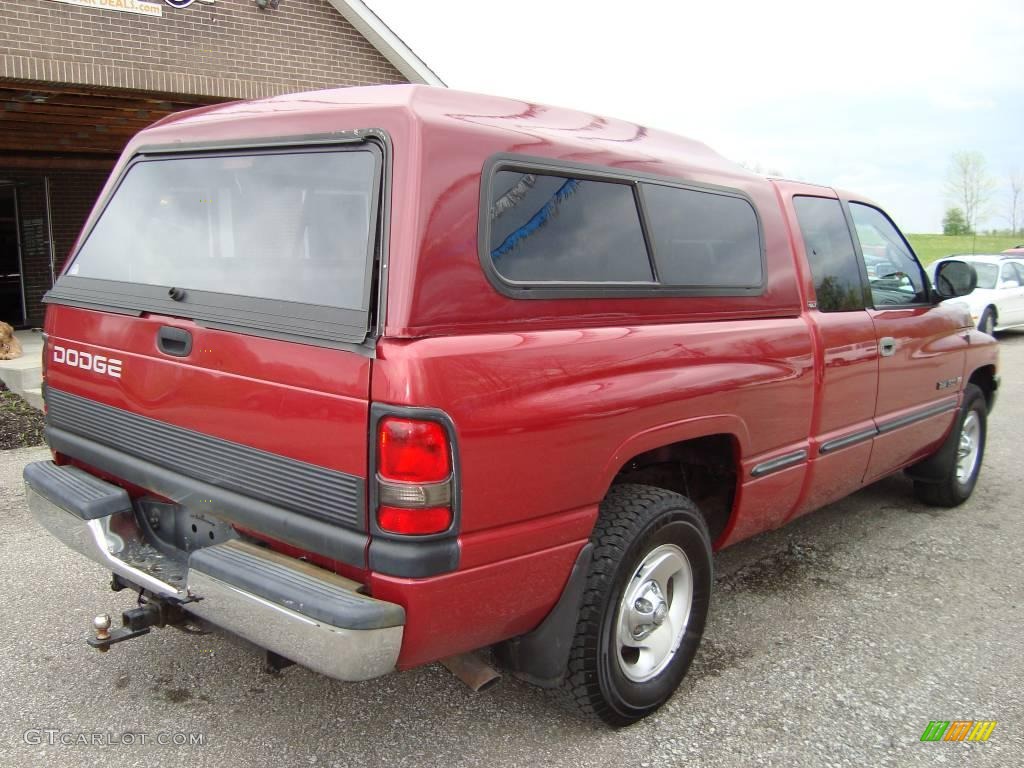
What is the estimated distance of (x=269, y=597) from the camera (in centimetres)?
231

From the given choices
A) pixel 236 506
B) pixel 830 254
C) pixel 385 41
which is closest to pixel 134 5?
pixel 385 41

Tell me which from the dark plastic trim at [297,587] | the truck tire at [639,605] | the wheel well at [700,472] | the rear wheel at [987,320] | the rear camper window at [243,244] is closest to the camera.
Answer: the dark plastic trim at [297,587]

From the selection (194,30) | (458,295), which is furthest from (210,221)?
(194,30)

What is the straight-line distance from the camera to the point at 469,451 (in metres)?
2.28

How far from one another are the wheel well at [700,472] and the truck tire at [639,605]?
0.24 metres

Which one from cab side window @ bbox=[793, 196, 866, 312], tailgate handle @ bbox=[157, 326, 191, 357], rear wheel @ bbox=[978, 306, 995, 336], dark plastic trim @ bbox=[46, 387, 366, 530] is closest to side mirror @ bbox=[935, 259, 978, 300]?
cab side window @ bbox=[793, 196, 866, 312]

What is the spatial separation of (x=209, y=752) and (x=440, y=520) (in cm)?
128

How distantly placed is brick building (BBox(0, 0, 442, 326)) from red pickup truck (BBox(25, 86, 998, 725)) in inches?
259

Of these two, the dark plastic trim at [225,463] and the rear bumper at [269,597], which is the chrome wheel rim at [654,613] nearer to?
the rear bumper at [269,597]

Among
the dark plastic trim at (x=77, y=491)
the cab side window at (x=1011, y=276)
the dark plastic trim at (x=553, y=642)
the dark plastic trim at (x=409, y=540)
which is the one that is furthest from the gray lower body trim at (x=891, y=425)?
the cab side window at (x=1011, y=276)

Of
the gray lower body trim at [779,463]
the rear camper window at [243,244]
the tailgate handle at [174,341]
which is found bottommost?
the gray lower body trim at [779,463]

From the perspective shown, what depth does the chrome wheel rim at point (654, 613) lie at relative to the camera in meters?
2.95

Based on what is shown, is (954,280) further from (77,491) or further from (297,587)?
(77,491)

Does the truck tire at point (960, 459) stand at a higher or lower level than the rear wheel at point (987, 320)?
higher
